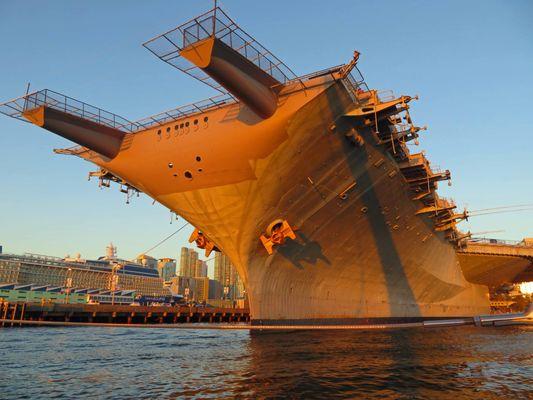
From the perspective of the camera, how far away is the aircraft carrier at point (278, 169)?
1573cm

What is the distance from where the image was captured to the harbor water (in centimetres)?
877

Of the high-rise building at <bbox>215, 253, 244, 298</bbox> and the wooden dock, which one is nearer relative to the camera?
the wooden dock

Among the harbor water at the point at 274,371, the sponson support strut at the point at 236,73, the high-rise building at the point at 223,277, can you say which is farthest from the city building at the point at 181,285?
the sponson support strut at the point at 236,73

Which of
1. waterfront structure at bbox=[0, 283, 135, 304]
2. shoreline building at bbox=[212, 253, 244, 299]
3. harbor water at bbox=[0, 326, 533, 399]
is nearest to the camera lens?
harbor water at bbox=[0, 326, 533, 399]

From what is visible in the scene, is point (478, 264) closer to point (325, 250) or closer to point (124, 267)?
point (325, 250)

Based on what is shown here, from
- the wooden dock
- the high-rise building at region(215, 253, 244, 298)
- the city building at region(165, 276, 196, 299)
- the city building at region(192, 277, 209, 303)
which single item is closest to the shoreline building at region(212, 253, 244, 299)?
the high-rise building at region(215, 253, 244, 298)

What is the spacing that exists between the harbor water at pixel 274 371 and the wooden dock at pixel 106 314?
68.7 ft

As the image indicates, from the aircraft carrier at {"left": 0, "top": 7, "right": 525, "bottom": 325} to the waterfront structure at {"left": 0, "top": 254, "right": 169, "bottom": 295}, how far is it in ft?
223

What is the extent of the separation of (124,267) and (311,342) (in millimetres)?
108750

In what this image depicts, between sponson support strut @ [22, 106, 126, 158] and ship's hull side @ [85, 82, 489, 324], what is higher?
sponson support strut @ [22, 106, 126, 158]

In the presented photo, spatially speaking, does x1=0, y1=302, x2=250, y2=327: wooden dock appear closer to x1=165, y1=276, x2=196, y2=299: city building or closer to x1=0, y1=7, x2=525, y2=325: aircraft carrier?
x1=0, y1=7, x2=525, y2=325: aircraft carrier

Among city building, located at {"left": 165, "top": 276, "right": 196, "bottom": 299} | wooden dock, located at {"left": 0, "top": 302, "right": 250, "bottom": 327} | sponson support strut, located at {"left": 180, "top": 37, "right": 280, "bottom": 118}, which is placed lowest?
wooden dock, located at {"left": 0, "top": 302, "right": 250, "bottom": 327}

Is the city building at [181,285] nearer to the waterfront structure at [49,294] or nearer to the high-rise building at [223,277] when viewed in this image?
the high-rise building at [223,277]

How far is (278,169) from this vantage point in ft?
57.7
